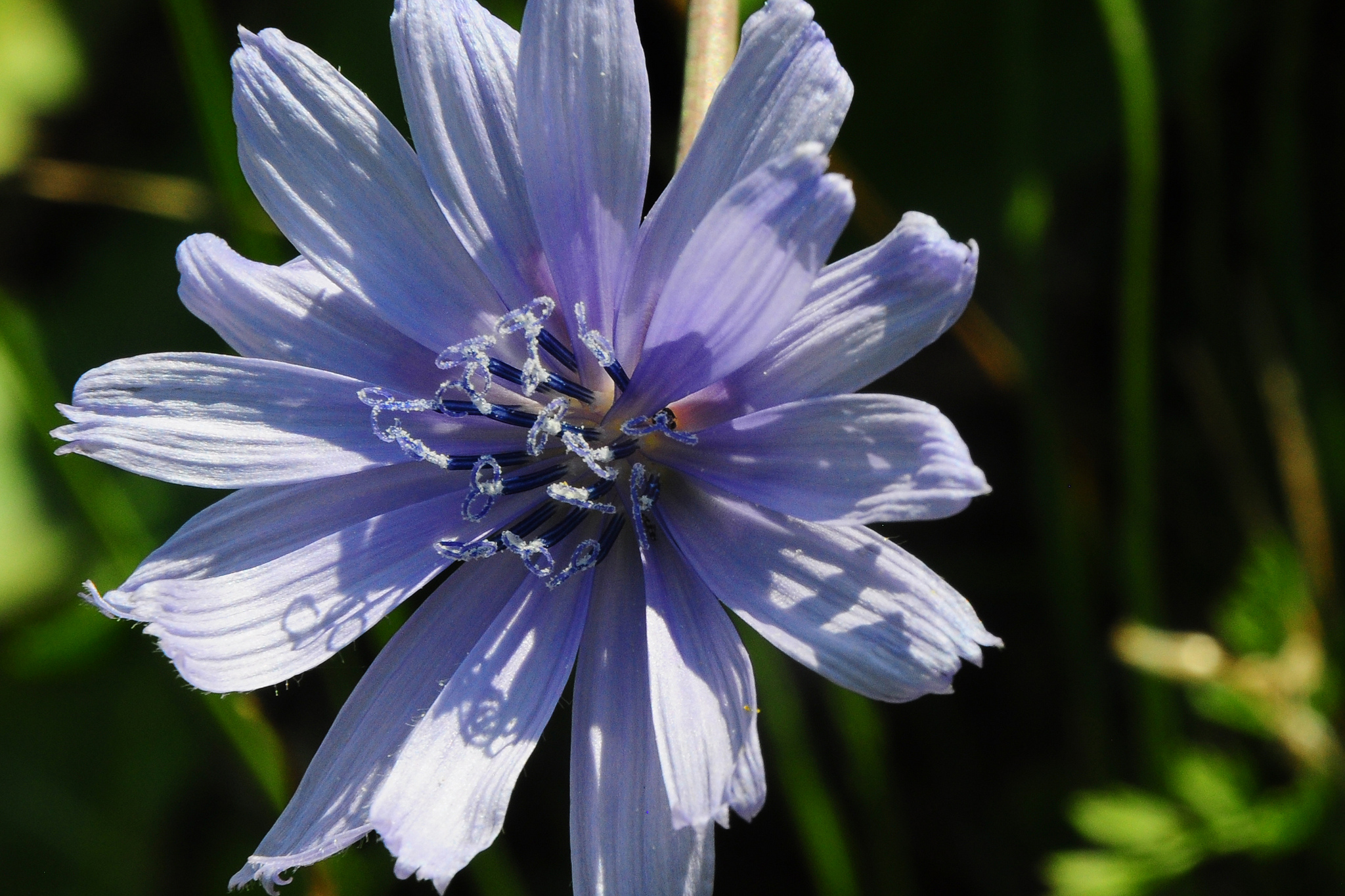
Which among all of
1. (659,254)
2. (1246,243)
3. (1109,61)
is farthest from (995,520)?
(659,254)

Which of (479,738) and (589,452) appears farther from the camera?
(589,452)

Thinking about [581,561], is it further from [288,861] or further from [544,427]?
[288,861]

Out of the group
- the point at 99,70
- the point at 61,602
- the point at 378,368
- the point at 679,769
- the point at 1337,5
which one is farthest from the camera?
the point at 99,70

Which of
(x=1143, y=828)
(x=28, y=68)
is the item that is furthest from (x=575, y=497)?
(x=28, y=68)

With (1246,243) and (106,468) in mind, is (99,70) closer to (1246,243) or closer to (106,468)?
(106,468)

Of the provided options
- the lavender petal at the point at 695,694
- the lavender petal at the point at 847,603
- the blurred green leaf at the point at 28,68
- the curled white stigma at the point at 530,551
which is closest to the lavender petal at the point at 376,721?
the curled white stigma at the point at 530,551

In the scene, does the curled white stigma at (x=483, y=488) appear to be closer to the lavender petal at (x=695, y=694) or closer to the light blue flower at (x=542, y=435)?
the light blue flower at (x=542, y=435)

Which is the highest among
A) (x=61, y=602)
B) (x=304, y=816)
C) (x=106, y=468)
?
(x=106, y=468)

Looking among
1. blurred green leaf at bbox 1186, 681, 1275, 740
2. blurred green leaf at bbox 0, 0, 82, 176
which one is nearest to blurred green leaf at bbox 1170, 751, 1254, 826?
blurred green leaf at bbox 1186, 681, 1275, 740
